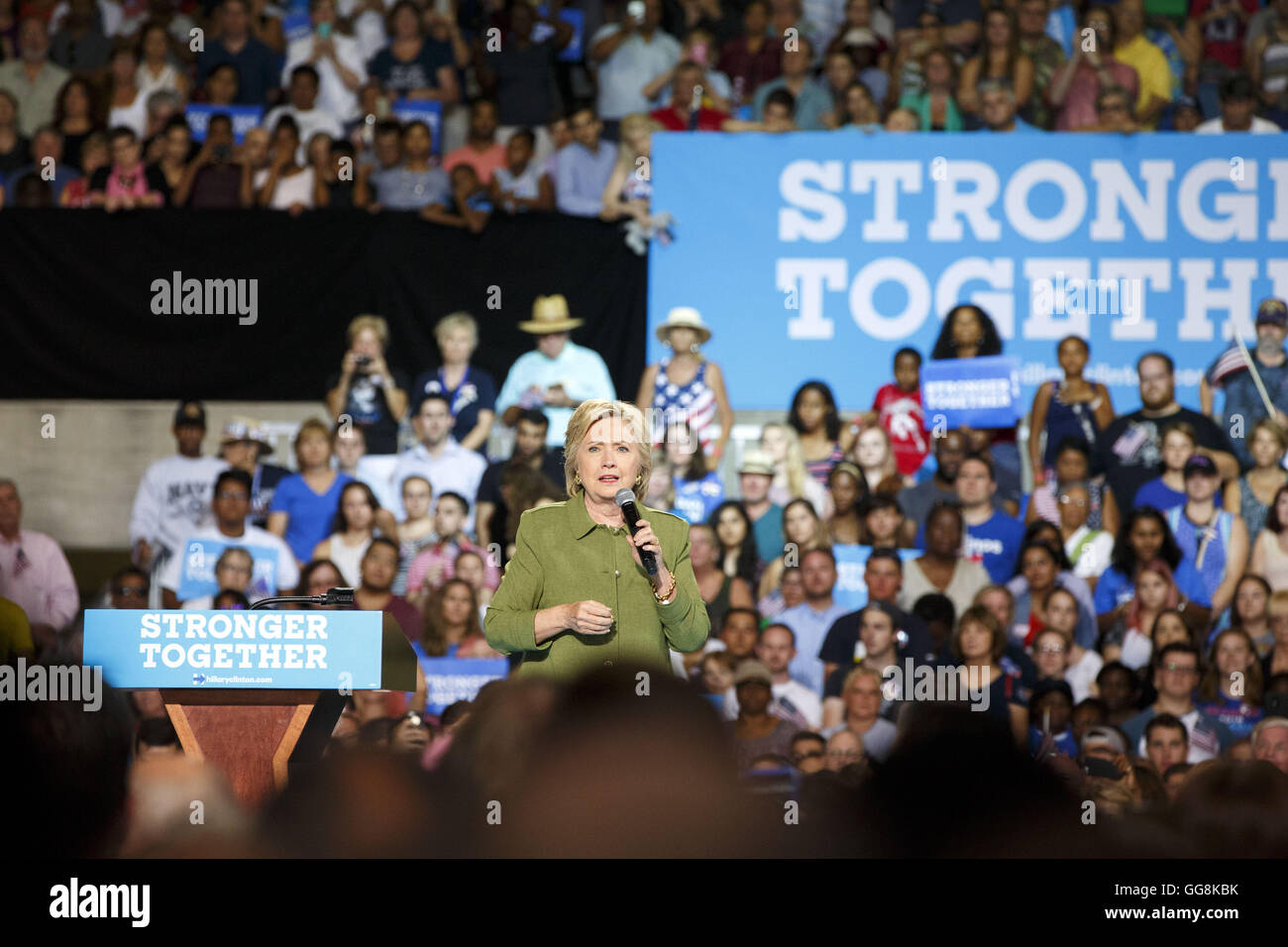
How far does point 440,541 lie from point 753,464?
1721mm

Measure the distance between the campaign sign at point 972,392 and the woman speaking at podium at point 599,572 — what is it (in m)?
4.96

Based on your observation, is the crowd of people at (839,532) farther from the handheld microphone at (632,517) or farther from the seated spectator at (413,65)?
the handheld microphone at (632,517)

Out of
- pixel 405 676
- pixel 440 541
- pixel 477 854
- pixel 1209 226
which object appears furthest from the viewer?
pixel 1209 226

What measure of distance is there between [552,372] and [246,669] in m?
5.53

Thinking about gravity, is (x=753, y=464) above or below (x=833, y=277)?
below

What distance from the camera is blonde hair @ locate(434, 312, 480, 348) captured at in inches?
355

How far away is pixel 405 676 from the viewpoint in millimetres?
3674

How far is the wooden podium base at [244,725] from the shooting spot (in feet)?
11.6

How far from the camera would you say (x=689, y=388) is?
29.2 feet

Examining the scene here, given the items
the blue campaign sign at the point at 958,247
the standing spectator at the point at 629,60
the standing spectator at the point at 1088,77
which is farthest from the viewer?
the standing spectator at the point at 629,60

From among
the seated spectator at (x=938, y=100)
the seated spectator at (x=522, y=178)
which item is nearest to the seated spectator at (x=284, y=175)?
the seated spectator at (x=522, y=178)
